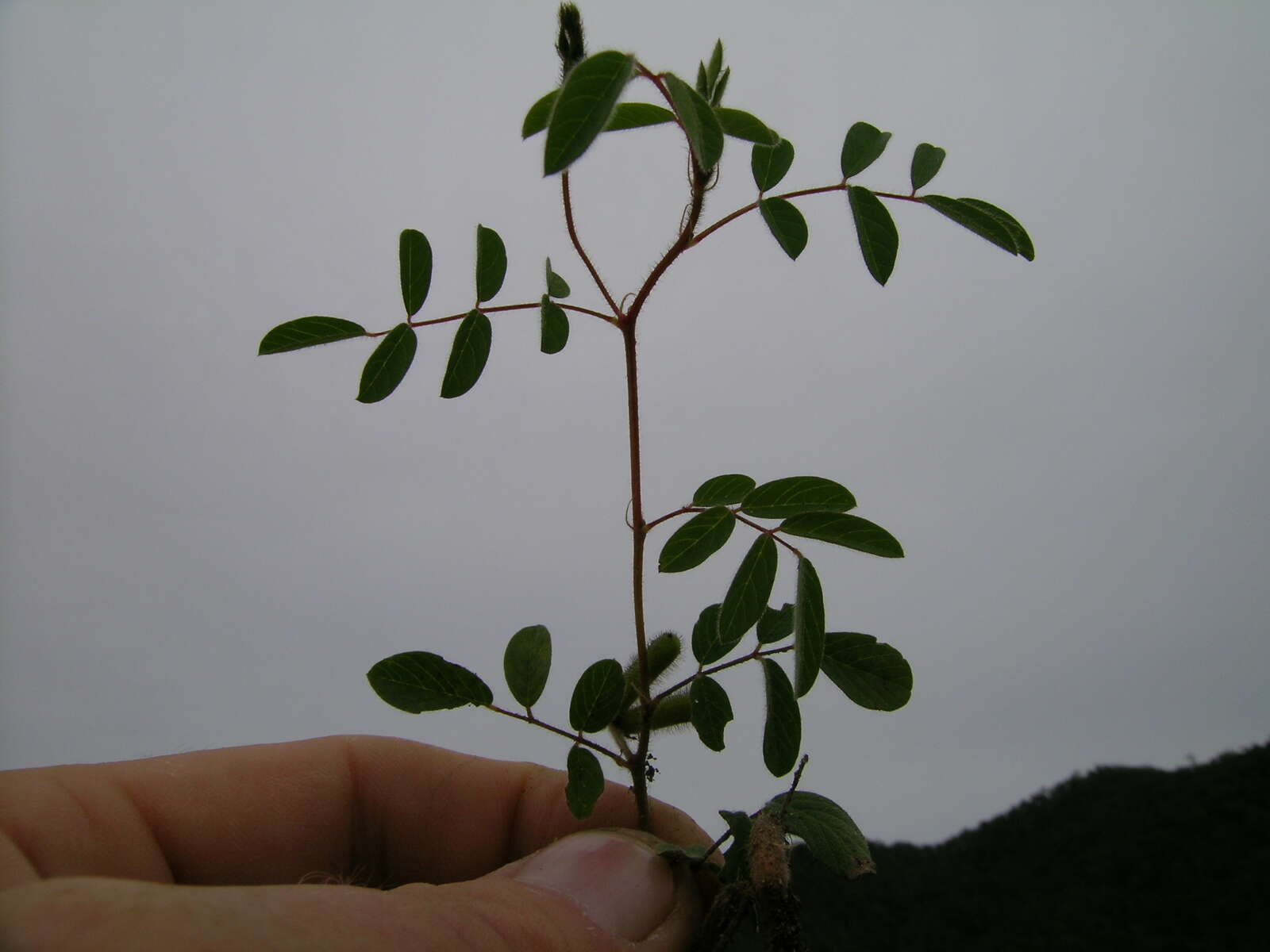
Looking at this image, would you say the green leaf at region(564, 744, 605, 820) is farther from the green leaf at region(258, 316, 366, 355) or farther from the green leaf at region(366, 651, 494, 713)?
the green leaf at region(258, 316, 366, 355)

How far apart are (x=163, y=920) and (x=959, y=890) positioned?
11.5 feet

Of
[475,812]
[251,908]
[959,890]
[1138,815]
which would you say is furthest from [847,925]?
[251,908]

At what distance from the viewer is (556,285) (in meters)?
2.04

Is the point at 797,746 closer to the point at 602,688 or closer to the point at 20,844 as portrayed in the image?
the point at 602,688

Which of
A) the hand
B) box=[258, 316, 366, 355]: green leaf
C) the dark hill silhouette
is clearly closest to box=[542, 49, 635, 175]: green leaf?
box=[258, 316, 366, 355]: green leaf

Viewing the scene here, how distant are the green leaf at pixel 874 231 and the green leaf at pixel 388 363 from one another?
93 centimetres

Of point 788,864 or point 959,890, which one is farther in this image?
point 959,890

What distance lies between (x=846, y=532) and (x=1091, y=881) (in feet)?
9.85

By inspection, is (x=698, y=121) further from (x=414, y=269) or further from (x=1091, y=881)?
(x=1091, y=881)

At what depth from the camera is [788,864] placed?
5.74 ft

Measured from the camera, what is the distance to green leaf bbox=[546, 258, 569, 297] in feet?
6.63

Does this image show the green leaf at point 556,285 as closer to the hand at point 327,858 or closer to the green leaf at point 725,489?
the green leaf at point 725,489

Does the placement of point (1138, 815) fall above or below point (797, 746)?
below

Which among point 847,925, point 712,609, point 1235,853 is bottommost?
point 847,925
